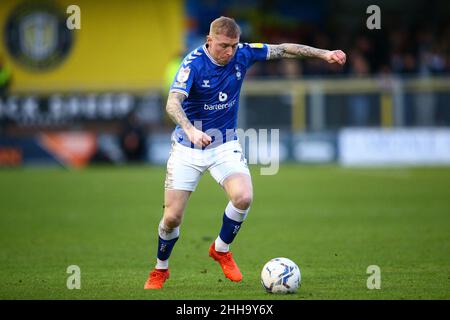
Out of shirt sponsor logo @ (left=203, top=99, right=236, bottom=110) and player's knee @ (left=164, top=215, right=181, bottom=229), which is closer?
player's knee @ (left=164, top=215, right=181, bottom=229)

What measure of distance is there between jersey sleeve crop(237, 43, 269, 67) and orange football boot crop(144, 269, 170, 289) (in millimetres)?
1999

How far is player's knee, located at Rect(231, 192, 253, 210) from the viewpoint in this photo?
8.69 metres

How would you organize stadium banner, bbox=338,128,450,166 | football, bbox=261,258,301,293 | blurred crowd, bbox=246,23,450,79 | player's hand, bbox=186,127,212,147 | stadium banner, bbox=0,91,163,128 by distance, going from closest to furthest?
player's hand, bbox=186,127,212,147
football, bbox=261,258,301,293
stadium banner, bbox=338,128,450,166
stadium banner, bbox=0,91,163,128
blurred crowd, bbox=246,23,450,79

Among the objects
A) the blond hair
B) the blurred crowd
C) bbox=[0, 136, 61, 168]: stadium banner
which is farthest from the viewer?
the blurred crowd

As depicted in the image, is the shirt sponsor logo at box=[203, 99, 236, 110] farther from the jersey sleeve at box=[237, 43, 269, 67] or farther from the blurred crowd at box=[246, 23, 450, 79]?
the blurred crowd at box=[246, 23, 450, 79]

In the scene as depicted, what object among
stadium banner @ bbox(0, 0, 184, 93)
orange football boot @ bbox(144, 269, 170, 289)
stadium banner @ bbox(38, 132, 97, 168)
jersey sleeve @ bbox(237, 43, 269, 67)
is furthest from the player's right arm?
stadium banner @ bbox(0, 0, 184, 93)

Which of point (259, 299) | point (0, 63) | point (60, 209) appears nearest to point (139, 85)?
point (0, 63)

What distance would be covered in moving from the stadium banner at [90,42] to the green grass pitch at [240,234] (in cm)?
618

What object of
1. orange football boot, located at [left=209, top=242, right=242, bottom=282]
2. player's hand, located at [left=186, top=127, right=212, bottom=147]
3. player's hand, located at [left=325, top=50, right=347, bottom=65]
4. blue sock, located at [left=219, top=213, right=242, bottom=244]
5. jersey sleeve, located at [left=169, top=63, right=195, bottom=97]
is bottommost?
orange football boot, located at [left=209, top=242, right=242, bottom=282]

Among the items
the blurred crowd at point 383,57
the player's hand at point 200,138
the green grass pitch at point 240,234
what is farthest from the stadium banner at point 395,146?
the player's hand at point 200,138

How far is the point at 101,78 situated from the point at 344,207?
45.7 ft

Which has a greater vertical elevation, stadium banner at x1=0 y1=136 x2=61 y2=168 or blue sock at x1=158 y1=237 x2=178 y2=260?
blue sock at x1=158 y1=237 x2=178 y2=260

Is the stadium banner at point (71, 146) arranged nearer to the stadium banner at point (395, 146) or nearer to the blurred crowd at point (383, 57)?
the blurred crowd at point (383, 57)

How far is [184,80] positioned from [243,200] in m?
1.17
